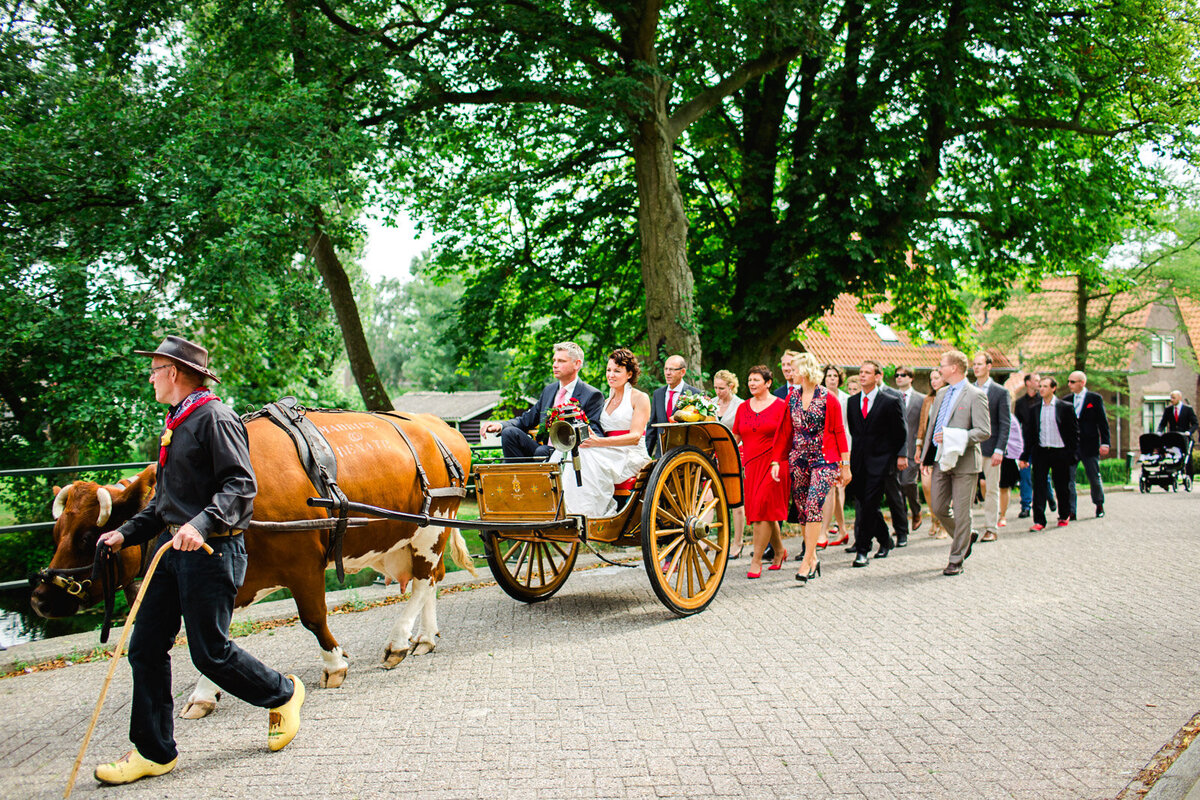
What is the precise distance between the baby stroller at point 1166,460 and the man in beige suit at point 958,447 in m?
11.6

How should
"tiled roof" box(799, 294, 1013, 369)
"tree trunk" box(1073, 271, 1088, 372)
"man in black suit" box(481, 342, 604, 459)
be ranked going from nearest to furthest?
"man in black suit" box(481, 342, 604, 459) < "tree trunk" box(1073, 271, 1088, 372) < "tiled roof" box(799, 294, 1013, 369)

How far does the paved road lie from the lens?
3873mm

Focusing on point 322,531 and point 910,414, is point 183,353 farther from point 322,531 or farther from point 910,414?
point 910,414

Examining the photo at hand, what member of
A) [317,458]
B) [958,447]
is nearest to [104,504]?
[317,458]

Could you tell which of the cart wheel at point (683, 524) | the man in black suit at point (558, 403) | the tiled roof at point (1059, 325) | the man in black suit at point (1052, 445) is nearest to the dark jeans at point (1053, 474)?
the man in black suit at point (1052, 445)

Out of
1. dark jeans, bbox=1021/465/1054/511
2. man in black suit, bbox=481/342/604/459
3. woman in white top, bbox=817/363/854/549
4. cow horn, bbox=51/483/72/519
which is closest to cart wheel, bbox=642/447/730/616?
man in black suit, bbox=481/342/604/459

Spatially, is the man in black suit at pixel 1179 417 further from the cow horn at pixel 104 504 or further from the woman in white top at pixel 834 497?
the cow horn at pixel 104 504

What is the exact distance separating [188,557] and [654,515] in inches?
134

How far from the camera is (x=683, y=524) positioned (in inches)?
272

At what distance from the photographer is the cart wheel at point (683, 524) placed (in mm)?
6504

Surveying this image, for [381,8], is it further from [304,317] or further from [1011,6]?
[1011,6]

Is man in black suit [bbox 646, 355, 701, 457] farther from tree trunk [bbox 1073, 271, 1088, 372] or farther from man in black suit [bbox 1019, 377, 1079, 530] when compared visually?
tree trunk [bbox 1073, 271, 1088, 372]

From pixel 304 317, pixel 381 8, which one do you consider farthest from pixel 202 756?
pixel 381 8

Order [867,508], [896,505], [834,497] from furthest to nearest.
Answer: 1. [834,497]
2. [896,505]
3. [867,508]
